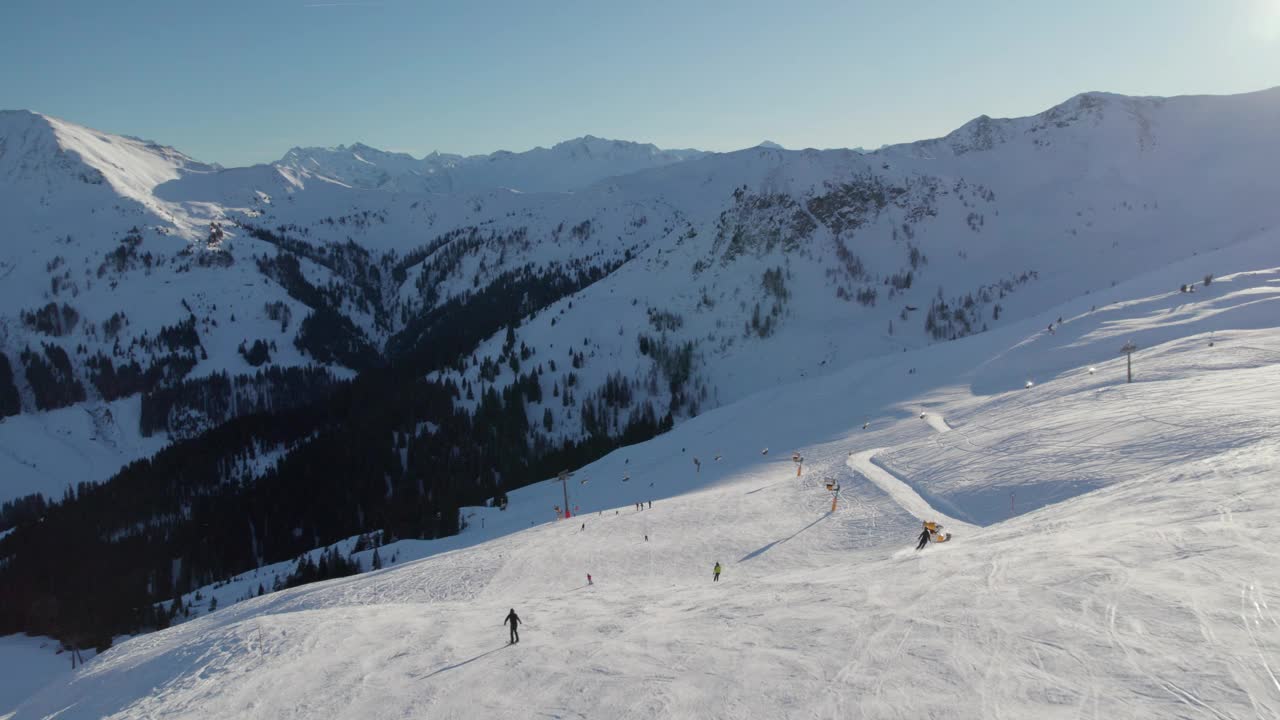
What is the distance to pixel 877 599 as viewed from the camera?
68.2ft

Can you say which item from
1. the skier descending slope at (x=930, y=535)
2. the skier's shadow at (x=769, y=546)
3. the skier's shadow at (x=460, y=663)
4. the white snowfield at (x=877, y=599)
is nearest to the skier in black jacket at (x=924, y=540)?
the skier descending slope at (x=930, y=535)

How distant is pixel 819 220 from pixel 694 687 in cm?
17607

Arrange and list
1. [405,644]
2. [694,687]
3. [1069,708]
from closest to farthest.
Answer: [1069,708]
[694,687]
[405,644]

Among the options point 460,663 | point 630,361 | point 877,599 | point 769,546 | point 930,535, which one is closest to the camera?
point 877,599

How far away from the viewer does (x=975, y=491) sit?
34719mm

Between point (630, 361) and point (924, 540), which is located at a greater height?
point (924, 540)

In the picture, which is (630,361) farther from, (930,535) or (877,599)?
(877,599)

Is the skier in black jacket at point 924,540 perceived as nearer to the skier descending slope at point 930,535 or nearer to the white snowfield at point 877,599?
the skier descending slope at point 930,535

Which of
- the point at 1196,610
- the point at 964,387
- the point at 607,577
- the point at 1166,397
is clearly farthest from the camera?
the point at 964,387

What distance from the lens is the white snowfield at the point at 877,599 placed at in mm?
14609

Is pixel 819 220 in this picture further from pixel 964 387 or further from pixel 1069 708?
pixel 1069 708

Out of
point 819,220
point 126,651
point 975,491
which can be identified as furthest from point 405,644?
point 819,220

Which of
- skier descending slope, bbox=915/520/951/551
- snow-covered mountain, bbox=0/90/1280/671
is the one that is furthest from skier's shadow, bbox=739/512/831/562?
snow-covered mountain, bbox=0/90/1280/671

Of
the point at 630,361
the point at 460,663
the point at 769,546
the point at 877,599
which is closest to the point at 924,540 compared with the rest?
the point at 877,599
